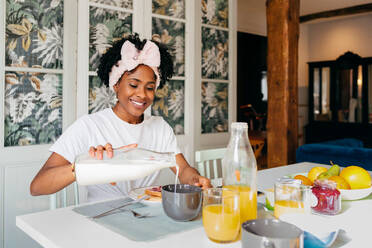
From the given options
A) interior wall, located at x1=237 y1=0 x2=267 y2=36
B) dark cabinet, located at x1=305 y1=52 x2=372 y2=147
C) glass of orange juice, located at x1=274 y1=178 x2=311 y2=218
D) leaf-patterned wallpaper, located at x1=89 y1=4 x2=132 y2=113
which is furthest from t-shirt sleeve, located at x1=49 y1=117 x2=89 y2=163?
dark cabinet, located at x1=305 y1=52 x2=372 y2=147

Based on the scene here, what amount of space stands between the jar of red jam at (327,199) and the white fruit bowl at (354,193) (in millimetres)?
146

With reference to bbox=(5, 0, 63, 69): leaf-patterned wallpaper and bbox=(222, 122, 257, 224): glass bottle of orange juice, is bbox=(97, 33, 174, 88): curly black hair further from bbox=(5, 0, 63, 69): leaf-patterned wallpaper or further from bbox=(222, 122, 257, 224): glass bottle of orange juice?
bbox=(5, 0, 63, 69): leaf-patterned wallpaper

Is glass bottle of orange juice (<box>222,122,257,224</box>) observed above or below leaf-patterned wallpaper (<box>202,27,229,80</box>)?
below

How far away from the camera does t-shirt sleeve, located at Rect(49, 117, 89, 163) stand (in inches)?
52.9

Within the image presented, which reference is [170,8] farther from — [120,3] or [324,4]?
[324,4]

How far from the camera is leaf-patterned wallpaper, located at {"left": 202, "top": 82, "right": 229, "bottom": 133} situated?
3168 millimetres

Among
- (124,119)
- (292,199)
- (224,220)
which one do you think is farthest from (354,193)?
(124,119)

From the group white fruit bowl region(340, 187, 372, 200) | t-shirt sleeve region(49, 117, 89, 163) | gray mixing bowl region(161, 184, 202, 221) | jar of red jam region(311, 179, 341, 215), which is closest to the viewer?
gray mixing bowl region(161, 184, 202, 221)

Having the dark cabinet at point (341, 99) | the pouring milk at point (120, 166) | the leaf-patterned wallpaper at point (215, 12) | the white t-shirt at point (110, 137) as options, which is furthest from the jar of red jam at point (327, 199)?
the dark cabinet at point (341, 99)

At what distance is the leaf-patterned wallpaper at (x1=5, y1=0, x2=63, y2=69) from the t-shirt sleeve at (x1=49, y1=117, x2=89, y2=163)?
1.03 m

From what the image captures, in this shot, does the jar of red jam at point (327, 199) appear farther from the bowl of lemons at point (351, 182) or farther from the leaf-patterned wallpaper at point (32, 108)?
the leaf-patterned wallpaper at point (32, 108)

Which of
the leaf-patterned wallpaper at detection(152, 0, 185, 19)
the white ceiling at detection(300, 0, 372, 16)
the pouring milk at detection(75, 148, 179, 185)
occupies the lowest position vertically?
the pouring milk at detection(75, 148, 179, 185)

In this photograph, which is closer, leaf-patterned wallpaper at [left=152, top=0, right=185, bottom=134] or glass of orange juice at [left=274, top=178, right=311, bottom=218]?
glass of orange juice at [left=274, top=178, right=311, bottom=218]

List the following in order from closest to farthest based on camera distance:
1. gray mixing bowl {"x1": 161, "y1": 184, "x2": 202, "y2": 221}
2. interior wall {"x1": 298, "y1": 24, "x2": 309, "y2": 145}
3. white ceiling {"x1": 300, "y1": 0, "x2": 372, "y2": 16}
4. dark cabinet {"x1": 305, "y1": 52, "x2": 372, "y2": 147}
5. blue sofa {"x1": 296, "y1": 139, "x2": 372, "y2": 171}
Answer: gray mixing bowl {"x1": 161, "y1": 184, "x2": 202, "y2": 221}
blue sofa {"x1": 296, "y1": 139, "x2": 372, "y2": 171}
white ceiling {"x1": 300, "y1": 0, "x2": 372, "y2": 16}
dark cabinet {"x1": 305, "y1": 52, "x2": 372, "y2": 147}
interior wall {"x1": 298, "y1": 24, "x2": 309, "y2": 145}
